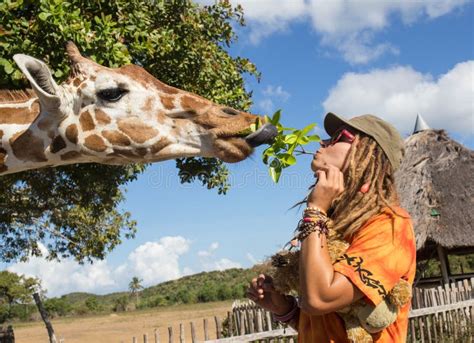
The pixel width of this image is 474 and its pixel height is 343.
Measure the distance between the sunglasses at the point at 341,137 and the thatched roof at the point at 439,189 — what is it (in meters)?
13.5

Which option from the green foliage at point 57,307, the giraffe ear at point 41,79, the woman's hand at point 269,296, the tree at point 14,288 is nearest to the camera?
the woman's hand at point 269,296

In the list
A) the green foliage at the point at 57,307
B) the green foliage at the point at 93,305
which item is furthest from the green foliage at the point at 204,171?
the green foliage at the point at 93,305

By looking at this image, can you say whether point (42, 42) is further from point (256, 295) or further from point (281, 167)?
point (256, 295)

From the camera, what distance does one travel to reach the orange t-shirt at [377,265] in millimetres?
2027

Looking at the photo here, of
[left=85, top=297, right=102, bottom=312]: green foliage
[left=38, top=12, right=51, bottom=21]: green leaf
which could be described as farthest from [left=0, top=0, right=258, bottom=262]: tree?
[left=85, top=297, right=102, bottom=312]: green foliage

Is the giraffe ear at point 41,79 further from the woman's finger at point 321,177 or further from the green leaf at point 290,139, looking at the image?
the woman's finger at point 321,177

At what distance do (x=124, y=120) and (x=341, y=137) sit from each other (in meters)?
2.09

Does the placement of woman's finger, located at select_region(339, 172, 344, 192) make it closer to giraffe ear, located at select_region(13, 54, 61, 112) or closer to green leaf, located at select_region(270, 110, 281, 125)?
green leaf, located at select_region(270, 110, 281, 125)

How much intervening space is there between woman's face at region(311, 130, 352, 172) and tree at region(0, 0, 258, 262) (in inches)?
197

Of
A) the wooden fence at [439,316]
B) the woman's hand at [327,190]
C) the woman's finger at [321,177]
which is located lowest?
the wooden fence at [439,316]

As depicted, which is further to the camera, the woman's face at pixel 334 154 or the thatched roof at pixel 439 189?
the thatched roof at pixel 439 189

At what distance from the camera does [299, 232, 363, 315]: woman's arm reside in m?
1.97

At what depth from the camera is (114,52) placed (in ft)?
22.5

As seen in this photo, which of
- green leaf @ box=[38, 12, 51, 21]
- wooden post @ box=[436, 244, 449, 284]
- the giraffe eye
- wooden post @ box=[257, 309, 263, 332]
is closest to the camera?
the giraffe eye
